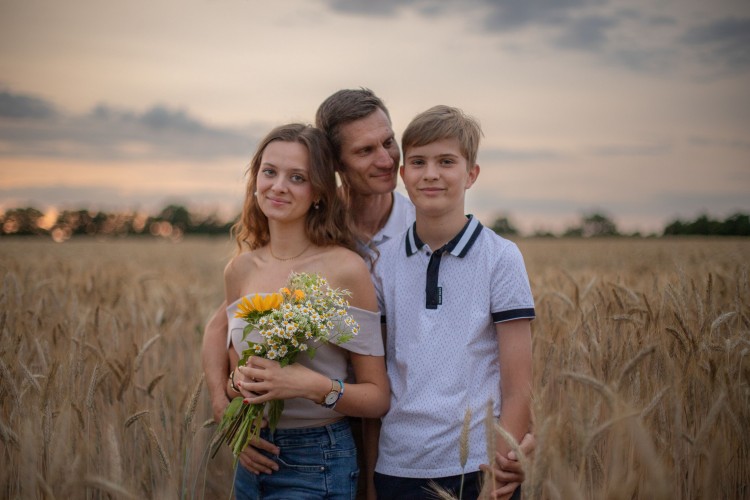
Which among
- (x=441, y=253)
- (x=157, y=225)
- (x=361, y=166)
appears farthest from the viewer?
(x=157, y=225)

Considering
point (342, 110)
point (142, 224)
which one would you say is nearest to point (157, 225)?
point (142, 224)

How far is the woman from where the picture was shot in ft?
7.64

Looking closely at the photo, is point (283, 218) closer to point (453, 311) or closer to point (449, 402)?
point (453, 311)

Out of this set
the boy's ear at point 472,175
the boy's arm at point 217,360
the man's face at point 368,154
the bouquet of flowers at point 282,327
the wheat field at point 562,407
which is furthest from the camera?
the man's face at point 368,154

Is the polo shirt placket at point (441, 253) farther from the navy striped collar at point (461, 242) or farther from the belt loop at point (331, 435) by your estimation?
the belt loop at point (331, 435)

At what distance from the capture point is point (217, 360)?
2.90m

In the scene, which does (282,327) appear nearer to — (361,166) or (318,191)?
(318,191)

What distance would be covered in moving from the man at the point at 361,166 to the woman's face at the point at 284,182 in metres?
0.45

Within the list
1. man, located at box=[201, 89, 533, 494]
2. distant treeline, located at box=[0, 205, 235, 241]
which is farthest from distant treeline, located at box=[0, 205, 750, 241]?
man, located at box=[201, 89, 533, 494]

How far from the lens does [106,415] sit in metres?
2.98

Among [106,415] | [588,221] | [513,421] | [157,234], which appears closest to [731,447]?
[513,421]

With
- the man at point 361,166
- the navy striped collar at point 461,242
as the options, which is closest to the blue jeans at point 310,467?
the man at point 361,166

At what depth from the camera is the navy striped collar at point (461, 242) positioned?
8.15ft

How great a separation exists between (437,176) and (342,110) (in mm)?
941
